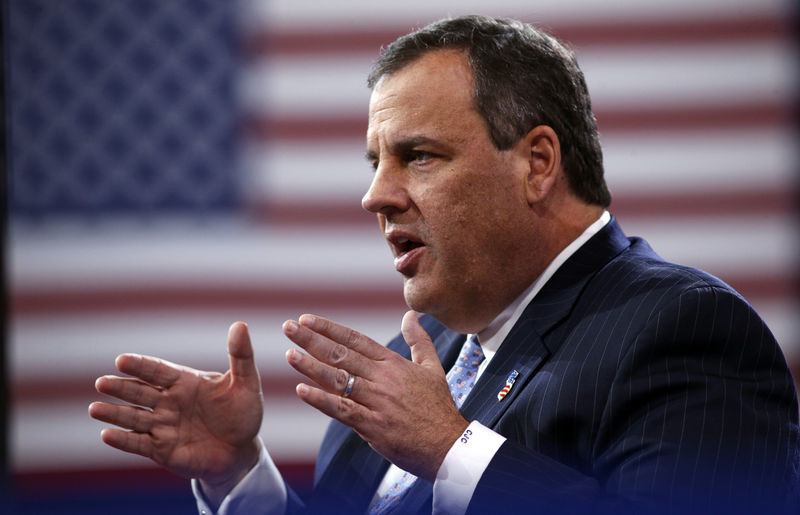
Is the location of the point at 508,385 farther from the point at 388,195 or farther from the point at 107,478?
the point at 107,478

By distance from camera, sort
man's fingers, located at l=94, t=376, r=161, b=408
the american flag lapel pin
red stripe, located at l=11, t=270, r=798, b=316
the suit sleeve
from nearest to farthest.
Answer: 1. the suit sleeve
2. the american flag lapel pin
3. man's fingers, located at l=94, t=376, r=161, b=408
4. red stripe, located at l=11, t=270, r=798, b=316

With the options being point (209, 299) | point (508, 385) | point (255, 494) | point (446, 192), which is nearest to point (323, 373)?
point (508, 385)

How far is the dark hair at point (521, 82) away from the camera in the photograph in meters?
1.58

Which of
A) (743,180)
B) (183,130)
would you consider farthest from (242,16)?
(743,180)

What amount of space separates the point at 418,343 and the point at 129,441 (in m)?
0.63

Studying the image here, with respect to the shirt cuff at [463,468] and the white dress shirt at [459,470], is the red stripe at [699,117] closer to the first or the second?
the white dress shirt at [459,470]

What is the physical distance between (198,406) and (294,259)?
1885mm

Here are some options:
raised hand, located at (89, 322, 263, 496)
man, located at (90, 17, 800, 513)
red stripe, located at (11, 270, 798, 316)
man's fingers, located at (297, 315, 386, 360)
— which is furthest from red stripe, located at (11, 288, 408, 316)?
man's fingers, located at (297, 315, 386, 360)

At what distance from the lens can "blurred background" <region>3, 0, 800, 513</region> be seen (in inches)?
135

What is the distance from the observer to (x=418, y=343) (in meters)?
1.39

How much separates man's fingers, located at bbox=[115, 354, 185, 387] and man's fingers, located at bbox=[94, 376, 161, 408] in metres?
0.02

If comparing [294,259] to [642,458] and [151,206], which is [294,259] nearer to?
[151,206]

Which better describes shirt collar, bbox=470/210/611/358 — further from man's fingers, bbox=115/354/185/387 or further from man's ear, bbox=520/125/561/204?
man's fingers, bbox=115/354/185/387

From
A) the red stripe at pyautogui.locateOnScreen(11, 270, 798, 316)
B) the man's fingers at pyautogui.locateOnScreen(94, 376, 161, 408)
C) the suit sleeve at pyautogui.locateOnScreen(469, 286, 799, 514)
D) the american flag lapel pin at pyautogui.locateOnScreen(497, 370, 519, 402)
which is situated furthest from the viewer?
the red stripe at pyautogui.locateOnScreen(11, 270, 798, 316)
